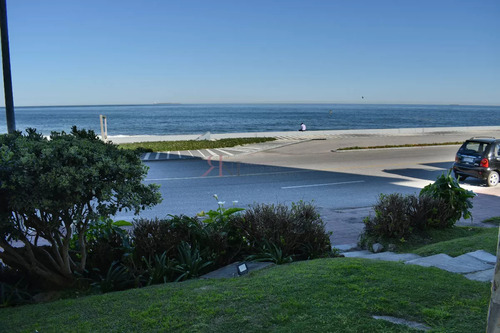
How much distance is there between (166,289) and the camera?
4500 mm

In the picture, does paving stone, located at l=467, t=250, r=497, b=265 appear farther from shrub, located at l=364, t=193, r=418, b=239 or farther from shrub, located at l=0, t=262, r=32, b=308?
shrub, located at l=0, t=262, r=32, b=308

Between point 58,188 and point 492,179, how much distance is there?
13678 mm

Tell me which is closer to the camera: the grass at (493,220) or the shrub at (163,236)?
the shrub at (163,236)

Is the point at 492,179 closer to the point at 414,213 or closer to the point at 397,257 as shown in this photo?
the point at 414,213

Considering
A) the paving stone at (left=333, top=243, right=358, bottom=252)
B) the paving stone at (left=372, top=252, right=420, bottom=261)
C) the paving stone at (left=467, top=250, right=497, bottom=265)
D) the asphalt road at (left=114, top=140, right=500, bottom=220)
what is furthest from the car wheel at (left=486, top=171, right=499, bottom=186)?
the paving stone at (left=372, top=252, right=420, bottom=261)

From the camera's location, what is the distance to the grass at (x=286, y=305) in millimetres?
3488

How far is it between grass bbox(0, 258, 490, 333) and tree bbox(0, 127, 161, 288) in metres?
0.85

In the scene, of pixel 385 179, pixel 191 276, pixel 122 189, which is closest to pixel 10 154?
pixel 122 189

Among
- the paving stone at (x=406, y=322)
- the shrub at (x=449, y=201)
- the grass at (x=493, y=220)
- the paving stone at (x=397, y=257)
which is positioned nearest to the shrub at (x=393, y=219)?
the shrub at (x=449, y=201)

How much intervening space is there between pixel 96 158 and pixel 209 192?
8642 millimetres

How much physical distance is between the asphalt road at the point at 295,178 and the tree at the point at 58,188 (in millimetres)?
5438

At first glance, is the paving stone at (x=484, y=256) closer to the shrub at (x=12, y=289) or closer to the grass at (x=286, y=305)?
the grass at (x=286, y=305)

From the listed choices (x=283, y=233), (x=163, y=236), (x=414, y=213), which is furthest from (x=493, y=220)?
(x=163, y=236)

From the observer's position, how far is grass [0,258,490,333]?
349 centimetres
